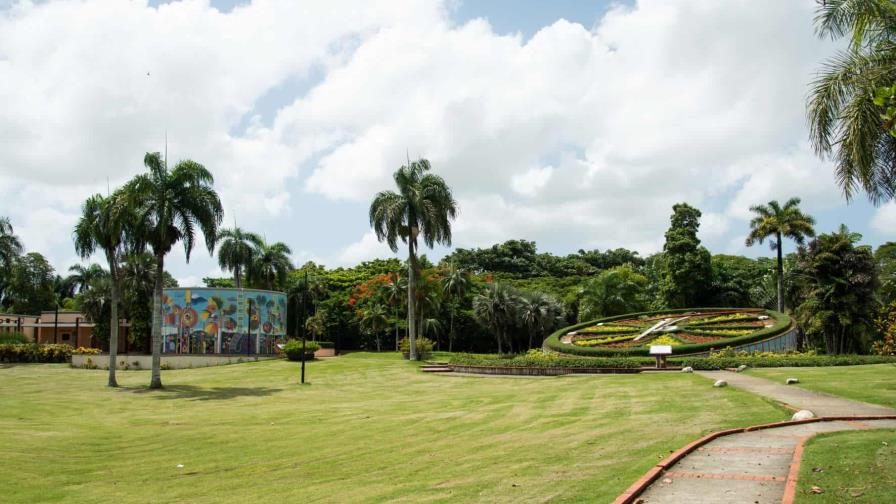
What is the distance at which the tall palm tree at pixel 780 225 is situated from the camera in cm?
4531

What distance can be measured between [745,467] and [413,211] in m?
33.2

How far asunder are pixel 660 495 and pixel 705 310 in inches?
1415

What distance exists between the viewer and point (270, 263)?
62.6 meters

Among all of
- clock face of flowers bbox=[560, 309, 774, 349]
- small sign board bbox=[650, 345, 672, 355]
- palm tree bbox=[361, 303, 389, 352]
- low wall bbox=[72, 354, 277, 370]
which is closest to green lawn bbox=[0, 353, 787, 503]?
small sign board bbox=[650, 345, 672, 355]

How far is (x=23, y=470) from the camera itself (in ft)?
41.8

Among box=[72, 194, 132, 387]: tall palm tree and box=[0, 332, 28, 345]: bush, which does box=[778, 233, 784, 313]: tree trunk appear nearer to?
box=[72, 194, 132, 387]: tall palm tree

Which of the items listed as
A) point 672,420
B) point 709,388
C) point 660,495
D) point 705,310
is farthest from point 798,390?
point 705,310

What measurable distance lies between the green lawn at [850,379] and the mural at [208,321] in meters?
32.7

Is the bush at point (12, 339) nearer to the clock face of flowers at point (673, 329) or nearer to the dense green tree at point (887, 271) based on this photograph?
the clock face of flowers at point (673, 329)

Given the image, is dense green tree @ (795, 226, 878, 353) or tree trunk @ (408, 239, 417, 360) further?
tree trunk @ (408, 239, 417, 360)

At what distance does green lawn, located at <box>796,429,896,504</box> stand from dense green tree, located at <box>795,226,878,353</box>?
22476 millimetres

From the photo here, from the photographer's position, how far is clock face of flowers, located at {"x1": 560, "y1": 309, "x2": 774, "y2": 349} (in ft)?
115

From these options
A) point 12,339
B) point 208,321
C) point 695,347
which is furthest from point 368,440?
point 12,339

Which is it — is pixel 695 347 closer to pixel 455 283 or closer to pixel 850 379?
pixel 850 379
